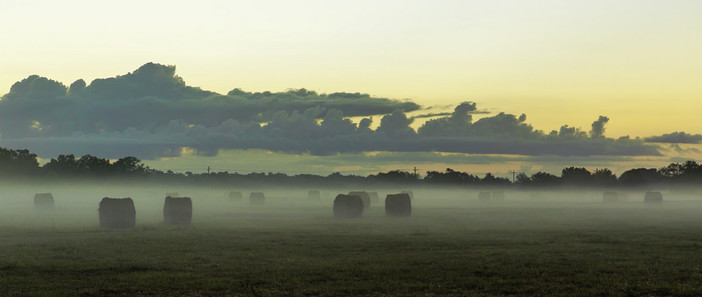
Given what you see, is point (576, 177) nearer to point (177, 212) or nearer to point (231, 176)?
point (231, 176)

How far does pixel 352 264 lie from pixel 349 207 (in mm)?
36045

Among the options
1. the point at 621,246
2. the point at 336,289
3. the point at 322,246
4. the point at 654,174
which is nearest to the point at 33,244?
the point at 322,246

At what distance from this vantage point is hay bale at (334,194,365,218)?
61.2m

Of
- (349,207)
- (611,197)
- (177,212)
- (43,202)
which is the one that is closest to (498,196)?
(611,197)

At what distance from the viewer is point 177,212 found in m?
51.4

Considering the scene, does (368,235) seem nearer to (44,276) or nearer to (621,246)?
(621,246)

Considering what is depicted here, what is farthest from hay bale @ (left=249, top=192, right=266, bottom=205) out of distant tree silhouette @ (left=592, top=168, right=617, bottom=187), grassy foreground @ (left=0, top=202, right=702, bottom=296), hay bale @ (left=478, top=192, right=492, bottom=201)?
distant tree silhouette @ (left=592, top=168, right=617, bottom=187)

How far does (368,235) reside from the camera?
3872 centimetres

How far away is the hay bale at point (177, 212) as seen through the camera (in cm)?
5131

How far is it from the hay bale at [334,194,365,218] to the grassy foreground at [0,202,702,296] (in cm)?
2137

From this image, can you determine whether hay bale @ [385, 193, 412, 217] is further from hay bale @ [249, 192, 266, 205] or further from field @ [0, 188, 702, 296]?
hay bale @ [249, 192, 266, 205]

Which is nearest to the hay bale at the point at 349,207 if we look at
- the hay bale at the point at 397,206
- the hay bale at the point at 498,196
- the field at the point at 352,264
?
the hay bale at the point at 397,206

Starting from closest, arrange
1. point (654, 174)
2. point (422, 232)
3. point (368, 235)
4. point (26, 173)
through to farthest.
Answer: point (368, 235) < point (422, 232) < point (26, 173) < point (654, 174)

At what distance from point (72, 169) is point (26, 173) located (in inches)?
394
